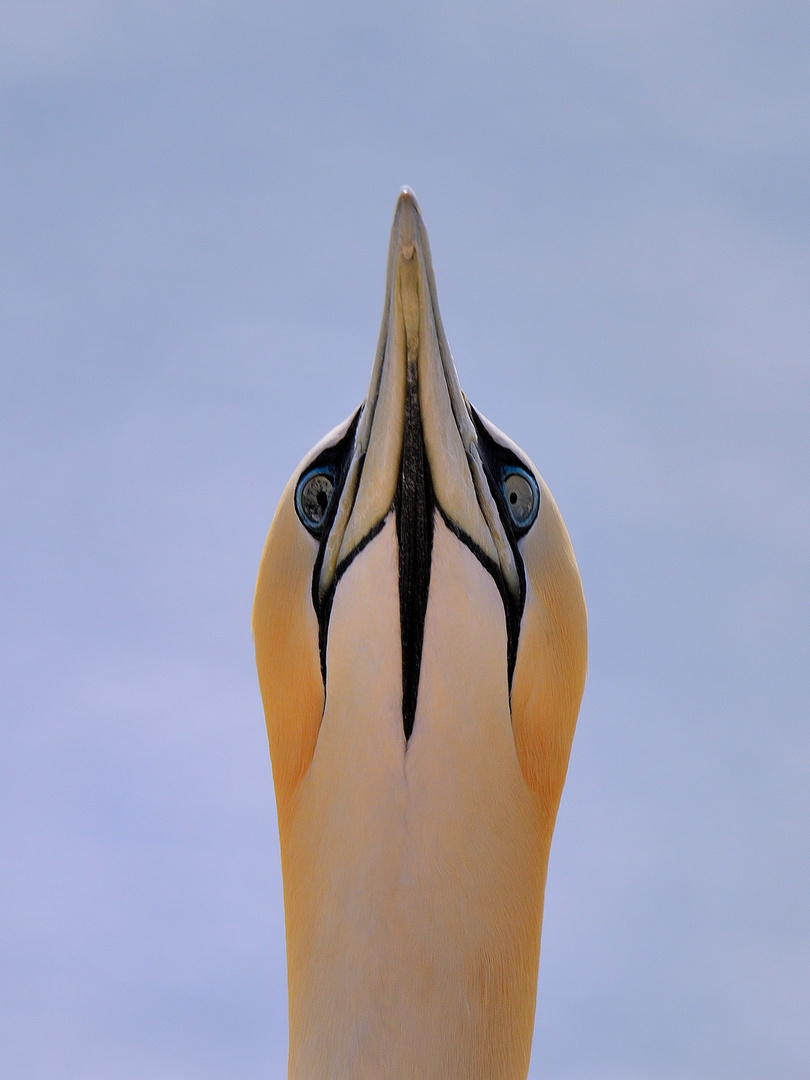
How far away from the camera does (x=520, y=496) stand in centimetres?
503

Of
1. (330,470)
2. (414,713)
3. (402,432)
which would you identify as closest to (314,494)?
(330,470)

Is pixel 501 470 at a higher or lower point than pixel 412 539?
higher

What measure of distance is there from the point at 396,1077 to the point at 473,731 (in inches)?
47.6

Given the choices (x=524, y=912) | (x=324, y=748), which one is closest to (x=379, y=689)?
(x=324, y=748)

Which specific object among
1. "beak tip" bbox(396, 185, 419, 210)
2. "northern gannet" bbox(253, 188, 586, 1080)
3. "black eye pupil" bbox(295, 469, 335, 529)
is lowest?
"northern gannet" bbox(253, 188, 586, 1080)

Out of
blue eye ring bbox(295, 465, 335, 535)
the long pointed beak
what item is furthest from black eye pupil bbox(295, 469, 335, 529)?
the long pointed beak

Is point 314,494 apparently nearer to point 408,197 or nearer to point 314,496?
point 314,496

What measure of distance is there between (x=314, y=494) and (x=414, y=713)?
39.7 inches

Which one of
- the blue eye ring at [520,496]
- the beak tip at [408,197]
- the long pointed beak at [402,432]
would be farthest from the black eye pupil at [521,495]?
the beak tip at [408,197]

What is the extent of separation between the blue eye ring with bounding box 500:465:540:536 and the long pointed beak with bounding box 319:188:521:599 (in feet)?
0.50

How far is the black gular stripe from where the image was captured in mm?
4480

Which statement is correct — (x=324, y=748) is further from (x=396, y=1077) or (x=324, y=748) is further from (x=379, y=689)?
(x=396, y=1077)

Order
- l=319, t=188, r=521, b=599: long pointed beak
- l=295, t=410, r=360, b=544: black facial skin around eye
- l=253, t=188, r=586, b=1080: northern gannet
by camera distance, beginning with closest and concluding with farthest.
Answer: l=253, t=188, r=586, b=1080: northern gannet → l=319, t=188, r=521, b=599: long pointed beak → l=295, t=410, r=360, b=544: black facial skin around eye

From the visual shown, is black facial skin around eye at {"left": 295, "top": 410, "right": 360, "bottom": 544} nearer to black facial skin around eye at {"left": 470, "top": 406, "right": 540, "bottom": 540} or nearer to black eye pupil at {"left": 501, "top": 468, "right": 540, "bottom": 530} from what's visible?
black facial skin around eye at {"left": 470, "top": 406, "right": 540, "bottom": 540}
